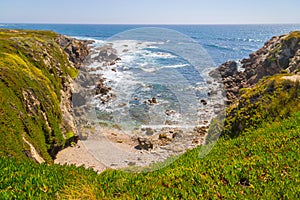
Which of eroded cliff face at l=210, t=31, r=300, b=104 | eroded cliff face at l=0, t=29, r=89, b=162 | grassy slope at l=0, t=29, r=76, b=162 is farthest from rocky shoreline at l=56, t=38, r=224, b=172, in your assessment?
eroded cliff face at l=210, t=31, r=300, b=104

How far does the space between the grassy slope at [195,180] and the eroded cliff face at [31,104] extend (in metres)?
4.25

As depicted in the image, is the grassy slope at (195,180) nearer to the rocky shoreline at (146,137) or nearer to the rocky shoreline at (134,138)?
the rocky shoreline at (134,138)

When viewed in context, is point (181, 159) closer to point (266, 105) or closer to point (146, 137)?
point (266, 105)

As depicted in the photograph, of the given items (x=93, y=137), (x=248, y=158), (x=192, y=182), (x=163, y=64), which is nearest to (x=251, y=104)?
(x=248, y=158)

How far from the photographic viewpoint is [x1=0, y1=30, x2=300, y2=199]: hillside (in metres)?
7.97

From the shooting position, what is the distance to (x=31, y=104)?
2059 cm

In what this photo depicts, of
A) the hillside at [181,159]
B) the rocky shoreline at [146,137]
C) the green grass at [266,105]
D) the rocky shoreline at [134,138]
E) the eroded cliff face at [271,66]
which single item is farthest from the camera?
the eroded cliff face at [271,66]

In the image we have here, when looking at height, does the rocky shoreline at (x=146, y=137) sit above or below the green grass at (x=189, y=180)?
below

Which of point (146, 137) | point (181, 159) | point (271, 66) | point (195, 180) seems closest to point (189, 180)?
point (195, 180)

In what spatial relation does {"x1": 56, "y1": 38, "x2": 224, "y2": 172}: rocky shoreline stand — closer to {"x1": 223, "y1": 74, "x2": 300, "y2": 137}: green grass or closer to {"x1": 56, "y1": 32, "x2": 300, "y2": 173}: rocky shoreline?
{"x1": 56, "y1": 32, "x2": 300, "y2": 173}: rocky shoreline

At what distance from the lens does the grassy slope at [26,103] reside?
14891 mm

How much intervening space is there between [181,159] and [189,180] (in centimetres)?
461

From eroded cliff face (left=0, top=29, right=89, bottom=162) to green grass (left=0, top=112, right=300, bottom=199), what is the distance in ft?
14.1

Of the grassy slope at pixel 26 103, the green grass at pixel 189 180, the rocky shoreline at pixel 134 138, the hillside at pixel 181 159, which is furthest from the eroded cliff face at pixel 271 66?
the green grass at pixel 189 180
